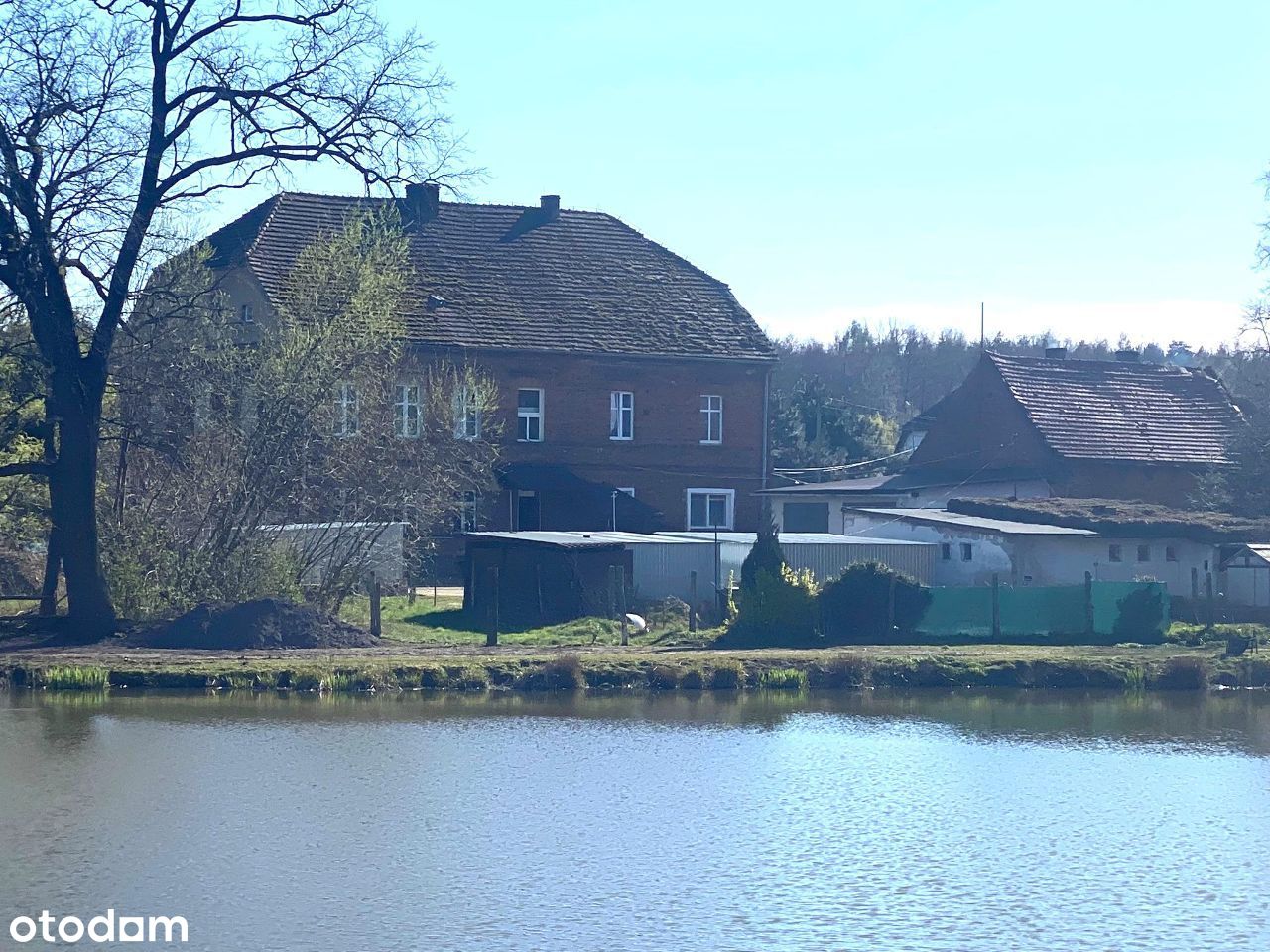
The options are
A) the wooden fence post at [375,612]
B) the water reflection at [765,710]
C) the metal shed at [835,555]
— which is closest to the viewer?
the water reflection at [765,710]

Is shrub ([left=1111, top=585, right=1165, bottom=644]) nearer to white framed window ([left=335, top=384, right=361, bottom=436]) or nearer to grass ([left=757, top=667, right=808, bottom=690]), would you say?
grass ([left=757, top=667, right=808, bottom=690])

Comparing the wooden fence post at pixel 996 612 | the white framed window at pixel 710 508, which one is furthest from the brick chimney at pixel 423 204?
the wooden fence post at pixel 996 612

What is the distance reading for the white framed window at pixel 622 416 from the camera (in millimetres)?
48531

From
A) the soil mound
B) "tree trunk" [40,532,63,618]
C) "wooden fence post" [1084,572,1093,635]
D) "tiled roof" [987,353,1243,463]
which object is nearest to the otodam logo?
the soil mound

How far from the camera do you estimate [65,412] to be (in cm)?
2820

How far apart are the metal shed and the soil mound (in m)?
9.84

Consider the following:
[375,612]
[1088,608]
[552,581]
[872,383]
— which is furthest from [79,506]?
[872,383]

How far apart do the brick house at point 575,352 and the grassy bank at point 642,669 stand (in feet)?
58.0

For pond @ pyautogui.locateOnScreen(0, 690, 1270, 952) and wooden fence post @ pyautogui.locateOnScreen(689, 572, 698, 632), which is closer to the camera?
pond @ pyautogui.locateOnScreen(0, 690, 1270, 952)

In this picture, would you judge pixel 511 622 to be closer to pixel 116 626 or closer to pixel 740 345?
pixel 116 626

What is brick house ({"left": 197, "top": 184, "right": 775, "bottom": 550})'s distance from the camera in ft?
151

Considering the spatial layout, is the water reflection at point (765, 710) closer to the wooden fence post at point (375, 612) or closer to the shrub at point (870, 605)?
the shrub at point (870, 605)

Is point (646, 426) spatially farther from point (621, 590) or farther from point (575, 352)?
point (621, 590)

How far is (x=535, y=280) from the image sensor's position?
4962cm
